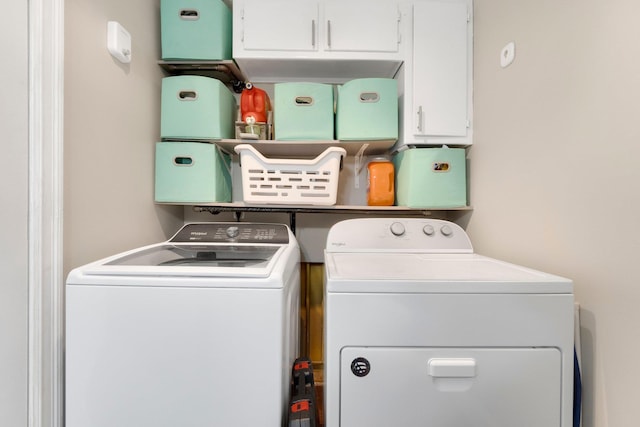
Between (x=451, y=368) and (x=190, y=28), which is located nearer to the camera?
(x=451, y=368)

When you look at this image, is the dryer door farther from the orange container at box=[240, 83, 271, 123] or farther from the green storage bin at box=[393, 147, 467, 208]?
the orange container at box=[240, 83, 271, 123]

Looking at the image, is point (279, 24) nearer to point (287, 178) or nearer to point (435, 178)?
point (287, 178)

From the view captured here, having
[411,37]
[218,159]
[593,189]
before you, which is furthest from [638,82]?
[218,159]

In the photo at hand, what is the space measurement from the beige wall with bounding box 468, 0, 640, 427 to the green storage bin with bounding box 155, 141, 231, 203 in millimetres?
1526

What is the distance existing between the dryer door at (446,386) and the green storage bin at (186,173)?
1186 millimetres

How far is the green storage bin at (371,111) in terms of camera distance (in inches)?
62.0

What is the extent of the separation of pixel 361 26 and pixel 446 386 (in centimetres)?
174

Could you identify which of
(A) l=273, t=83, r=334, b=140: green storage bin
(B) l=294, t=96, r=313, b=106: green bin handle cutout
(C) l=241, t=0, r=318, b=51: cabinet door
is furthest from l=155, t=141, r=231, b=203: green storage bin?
(C) l=241, t=0, r=318, b=51: cabinet door

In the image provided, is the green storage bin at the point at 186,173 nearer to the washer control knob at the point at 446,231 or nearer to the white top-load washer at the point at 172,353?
the white top-load washer at the point at 172,353

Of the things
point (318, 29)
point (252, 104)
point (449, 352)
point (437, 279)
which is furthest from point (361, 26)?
point (449, 352)

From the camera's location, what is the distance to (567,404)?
32.2 inches

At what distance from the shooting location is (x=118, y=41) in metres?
1.21

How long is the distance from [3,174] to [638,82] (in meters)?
1.83

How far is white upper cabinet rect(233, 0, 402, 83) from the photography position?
1572mm
